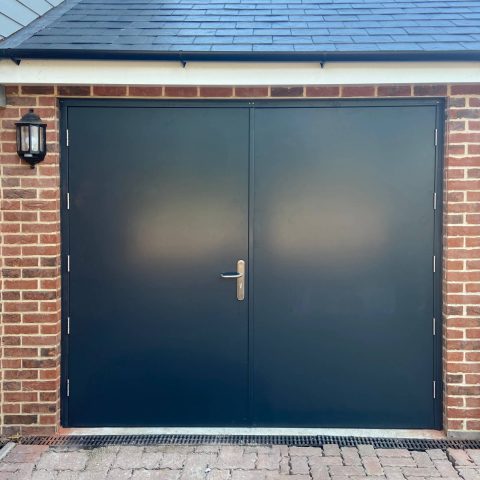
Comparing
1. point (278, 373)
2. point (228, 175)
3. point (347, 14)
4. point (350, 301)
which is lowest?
point (278, 373)

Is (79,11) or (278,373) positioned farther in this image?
(79,11)

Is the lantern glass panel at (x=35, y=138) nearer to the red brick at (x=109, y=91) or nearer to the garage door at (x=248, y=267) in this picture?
the garage door at (x=248, y=267)

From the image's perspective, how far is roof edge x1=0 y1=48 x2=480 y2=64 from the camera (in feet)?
10.6

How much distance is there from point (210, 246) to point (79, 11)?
225 cm

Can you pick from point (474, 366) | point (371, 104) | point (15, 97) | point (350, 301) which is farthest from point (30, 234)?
point (474, 366)

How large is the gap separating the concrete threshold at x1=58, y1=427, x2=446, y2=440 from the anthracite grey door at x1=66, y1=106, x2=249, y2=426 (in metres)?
0.06

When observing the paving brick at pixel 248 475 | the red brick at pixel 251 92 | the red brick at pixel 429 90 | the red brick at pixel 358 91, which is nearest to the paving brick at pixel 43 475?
the paving brick at pixel 248 475

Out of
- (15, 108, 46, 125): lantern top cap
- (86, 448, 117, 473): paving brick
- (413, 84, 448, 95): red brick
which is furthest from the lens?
(413, 84, 448, 95): red brick

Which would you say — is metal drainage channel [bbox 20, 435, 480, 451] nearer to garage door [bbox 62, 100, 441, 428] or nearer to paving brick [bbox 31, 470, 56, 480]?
garage door [bbox 62, 100, 441, 428]

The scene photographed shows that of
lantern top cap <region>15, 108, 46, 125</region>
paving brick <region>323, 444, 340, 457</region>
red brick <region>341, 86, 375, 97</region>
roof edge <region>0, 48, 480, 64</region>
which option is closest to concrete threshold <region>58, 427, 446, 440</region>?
paving brick <region>323, 444, 340, 457</region>

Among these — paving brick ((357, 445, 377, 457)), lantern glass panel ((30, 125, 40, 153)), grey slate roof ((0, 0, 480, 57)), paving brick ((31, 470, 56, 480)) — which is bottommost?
paving brick ((31, 470, 56, 480))

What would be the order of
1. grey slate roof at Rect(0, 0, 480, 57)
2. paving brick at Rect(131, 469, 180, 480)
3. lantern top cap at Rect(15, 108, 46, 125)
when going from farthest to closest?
lantern top cap at Rect(15, 108, 46, 125) → grey slate roof at Rect(0, 0, 480, 57) → paving brick at Rect(131, 469, 180, 480)

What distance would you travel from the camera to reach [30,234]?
3.58 metres

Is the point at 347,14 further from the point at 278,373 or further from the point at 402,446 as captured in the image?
the point at 402,446
